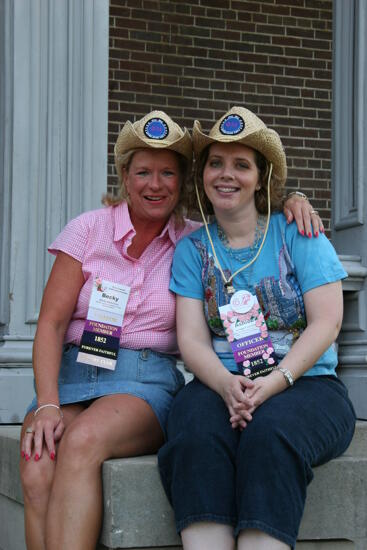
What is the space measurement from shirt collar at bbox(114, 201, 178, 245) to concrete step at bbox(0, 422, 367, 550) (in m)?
0.83

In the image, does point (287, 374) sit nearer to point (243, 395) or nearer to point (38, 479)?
point (243, 395)

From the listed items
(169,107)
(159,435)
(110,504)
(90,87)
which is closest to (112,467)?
(110,504)

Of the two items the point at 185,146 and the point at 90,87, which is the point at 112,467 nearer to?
the point at 185,146

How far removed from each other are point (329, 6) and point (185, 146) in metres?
5.44

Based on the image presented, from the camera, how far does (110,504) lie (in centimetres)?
260

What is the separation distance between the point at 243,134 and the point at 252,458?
1.12 m

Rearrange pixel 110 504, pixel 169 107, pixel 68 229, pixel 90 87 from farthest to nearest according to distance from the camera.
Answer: pixel 169 107 < pixel 90 87 < pixel 68 229 < pixel 110 504

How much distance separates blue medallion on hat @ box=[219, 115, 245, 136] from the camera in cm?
295

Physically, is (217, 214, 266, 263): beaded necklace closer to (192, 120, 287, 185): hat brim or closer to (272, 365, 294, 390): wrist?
(192, 120, 287, 185): hat brim

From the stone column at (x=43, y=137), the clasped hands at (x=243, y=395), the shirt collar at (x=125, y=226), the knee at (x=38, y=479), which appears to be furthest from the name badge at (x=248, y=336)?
the stone column at (x=43, y=137)

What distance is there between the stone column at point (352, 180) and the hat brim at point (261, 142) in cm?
163

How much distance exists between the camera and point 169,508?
2.65m

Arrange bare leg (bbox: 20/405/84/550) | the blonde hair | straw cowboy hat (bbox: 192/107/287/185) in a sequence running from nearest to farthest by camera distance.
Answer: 1. bare leg (bbox: 20/405/84/550)
2. straw cowboy hat (bbox: 192/107/287/185)
3. the blonde hair

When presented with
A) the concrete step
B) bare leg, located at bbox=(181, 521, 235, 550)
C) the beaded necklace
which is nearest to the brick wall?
the beaded necklace
